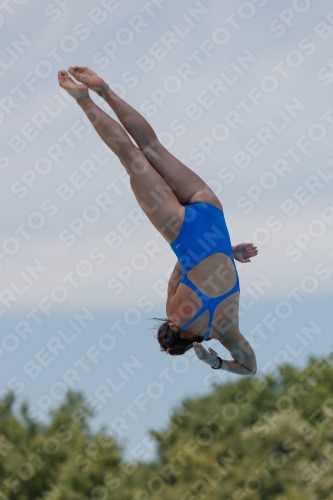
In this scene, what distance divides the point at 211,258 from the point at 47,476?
2490cm

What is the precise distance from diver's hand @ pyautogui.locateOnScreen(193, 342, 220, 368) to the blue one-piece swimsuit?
0.33 m

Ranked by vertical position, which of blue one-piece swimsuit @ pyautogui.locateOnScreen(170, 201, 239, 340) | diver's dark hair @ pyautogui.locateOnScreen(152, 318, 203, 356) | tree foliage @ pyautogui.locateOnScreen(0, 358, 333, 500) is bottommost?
tree foliage @ pyautogui.locateOnScreen(0, 358, 333, 500)

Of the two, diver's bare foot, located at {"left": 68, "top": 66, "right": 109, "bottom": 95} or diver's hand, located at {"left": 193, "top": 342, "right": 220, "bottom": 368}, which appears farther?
diver's bare foot, located at {"left": 68, "top": 66, "right": 109, "bottom": 95}

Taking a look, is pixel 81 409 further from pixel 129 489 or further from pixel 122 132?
pixel 122 132

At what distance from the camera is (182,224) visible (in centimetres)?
809

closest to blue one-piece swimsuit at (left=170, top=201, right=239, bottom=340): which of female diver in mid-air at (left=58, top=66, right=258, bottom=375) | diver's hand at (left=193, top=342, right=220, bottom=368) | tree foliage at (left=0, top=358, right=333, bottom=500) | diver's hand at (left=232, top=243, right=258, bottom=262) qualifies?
female diver in mid-air at (left=58, top=66, right=258, bottom=375)

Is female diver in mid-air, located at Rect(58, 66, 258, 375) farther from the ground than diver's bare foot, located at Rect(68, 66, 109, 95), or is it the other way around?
diver's bare foot, located at Rect(68, 66, 109, 95)

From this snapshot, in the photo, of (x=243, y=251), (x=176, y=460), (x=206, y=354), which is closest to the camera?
(x=206, y=354)

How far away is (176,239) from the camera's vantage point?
26.7 ft

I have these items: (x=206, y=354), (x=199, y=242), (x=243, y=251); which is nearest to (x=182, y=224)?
(x=199, y=242)

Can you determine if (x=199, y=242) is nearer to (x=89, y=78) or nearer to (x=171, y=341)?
(x=171, y=341)

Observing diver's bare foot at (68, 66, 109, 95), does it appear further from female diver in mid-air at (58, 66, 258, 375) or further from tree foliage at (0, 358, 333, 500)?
tree foliage at (0, 358, 333, 500)

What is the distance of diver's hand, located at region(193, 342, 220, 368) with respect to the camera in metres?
7.78

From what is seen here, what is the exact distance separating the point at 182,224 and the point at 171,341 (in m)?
1.12
